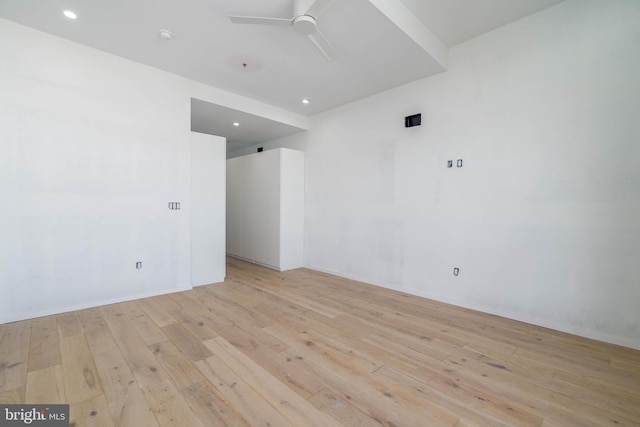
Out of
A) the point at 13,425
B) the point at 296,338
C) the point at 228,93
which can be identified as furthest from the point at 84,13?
the point at 296,338

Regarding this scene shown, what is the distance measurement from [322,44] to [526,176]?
8.66ft

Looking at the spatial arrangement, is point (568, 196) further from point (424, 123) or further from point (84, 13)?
point (84, 13)

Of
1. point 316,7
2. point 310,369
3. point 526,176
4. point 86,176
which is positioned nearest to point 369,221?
point 526,176

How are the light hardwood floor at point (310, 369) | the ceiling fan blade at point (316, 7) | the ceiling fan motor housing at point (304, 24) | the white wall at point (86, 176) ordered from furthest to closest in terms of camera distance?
the white wall at point (86, 176) → the ceiling fan motor housing at point (304, 24) → the ceiling fan blade at point (316, 7) → the light hardwood floor at point (310, 369)

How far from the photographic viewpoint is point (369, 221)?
4398 mm

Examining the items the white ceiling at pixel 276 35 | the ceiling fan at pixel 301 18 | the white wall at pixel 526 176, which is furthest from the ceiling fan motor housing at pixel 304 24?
the white wall at pixel 526 176

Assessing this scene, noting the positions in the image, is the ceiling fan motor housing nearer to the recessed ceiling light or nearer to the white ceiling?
the white ceiling

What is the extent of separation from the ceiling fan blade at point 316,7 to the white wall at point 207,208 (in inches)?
97.9

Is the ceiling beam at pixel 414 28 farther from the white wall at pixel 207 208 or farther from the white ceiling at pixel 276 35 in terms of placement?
the white wall at pixel 207 208

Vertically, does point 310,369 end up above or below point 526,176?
below

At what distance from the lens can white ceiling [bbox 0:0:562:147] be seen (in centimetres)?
251

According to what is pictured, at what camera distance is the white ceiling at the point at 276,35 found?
2508 millimetres

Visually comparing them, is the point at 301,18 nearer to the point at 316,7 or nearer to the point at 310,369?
the point at 316,7

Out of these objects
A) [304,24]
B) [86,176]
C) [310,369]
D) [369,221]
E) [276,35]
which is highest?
[276,35]
